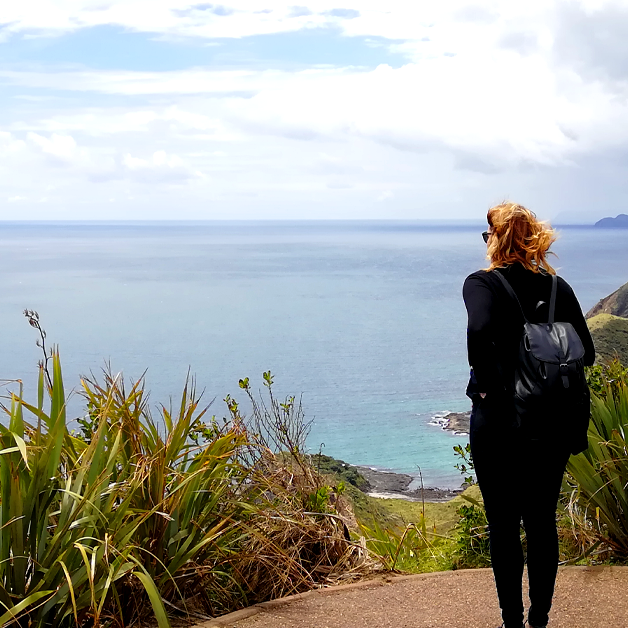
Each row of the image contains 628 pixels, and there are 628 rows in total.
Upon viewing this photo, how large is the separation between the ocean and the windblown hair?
0.12 metres

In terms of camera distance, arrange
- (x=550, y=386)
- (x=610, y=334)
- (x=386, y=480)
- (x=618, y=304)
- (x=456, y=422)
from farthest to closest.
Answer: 1. (x=618, y=304)
2. (x=456, y=422)
3. (x=386, y=480)
4. (x=610, y=334)
5. (x=550, y=386)

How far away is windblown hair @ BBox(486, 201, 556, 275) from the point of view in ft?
10.4

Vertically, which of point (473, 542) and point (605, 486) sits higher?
point (605, 486)

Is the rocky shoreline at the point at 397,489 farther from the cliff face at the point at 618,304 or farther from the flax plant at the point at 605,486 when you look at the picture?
the flax plant at the point at 605,486

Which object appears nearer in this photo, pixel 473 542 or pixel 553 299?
pixel 553 299

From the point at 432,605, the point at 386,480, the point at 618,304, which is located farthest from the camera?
the point at 618,304

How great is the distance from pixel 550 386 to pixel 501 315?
328 mm

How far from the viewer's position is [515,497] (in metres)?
3.19

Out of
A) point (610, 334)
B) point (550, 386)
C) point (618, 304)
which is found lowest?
point (610, 334)

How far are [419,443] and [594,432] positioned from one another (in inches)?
1157

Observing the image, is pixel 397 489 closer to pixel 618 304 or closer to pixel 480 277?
pixel 618 304

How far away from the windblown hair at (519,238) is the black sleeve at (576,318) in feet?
0.44

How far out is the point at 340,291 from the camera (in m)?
102

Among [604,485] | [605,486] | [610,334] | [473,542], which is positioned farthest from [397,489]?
[604,485]
